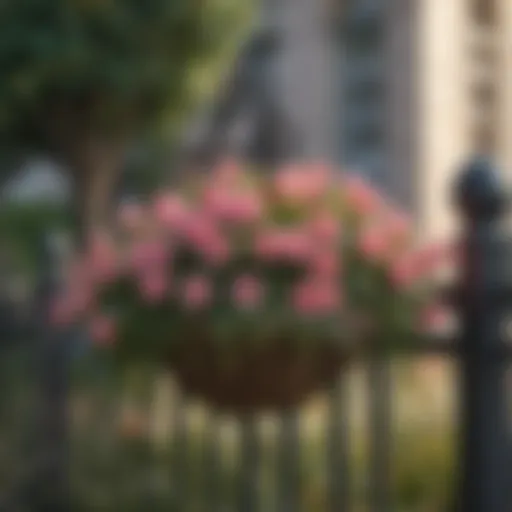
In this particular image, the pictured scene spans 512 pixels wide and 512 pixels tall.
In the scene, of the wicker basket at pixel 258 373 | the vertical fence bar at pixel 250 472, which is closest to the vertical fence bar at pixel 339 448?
the vertical fence bar at pixel 250 472

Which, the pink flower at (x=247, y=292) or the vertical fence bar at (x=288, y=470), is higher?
the pink flower at (x=247, y=292)

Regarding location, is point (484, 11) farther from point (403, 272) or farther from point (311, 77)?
point (403, 272)

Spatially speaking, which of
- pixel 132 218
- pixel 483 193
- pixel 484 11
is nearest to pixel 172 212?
pixel 132 218

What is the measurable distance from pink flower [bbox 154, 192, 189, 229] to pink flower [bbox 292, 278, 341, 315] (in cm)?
32

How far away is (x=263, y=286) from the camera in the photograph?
286 cm

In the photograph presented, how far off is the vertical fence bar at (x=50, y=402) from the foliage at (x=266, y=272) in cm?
113

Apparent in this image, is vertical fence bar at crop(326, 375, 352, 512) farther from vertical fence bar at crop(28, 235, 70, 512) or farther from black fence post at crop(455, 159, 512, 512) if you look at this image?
vertical fence bar at crop(28, 235, 70, 512)

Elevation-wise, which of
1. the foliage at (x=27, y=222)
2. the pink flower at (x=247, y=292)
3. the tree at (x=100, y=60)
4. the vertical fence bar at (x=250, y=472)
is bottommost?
the vertical fence bar at (x=250, y=472)

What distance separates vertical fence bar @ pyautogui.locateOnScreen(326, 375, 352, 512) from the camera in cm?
365

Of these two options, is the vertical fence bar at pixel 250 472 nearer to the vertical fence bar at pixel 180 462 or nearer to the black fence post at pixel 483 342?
the vertical fence bar at pixel 180 462

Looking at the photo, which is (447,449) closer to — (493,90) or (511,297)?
(511,297)

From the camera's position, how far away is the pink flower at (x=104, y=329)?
302cm

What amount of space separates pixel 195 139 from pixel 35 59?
4.91 metres

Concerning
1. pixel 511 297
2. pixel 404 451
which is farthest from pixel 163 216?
pixel 404 451
